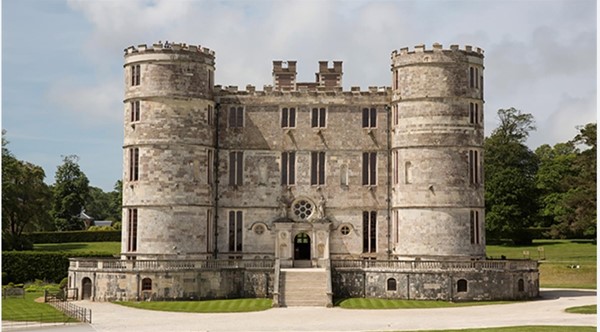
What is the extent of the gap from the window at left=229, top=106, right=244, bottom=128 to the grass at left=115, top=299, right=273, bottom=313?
11636 mm

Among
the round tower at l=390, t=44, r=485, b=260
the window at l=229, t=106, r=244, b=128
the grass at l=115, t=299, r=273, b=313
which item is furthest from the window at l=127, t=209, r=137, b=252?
the round tower at l=390, t=44, r=485, b=260

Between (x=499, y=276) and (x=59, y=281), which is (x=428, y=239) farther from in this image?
(x=59, y=281)

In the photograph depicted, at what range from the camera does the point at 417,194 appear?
5472 cm

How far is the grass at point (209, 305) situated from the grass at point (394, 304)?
4287 mm

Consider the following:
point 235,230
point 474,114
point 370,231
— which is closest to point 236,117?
point 235,230

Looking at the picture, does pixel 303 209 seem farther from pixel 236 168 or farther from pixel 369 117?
pixel 369 117

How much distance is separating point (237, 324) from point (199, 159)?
1642 cm

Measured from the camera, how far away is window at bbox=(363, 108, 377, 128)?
5775 cm

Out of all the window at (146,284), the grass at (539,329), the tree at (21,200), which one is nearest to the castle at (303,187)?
the window at (146,284)

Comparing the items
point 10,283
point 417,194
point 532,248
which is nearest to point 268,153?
point 417,194

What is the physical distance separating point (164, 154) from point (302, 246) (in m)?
10.5

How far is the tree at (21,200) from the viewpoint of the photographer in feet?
240

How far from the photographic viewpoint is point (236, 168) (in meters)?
57.6

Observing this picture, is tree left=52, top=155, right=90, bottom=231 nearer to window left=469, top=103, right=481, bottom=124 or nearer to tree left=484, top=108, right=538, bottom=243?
tree left=484, top=108, right=538, bottom=243
